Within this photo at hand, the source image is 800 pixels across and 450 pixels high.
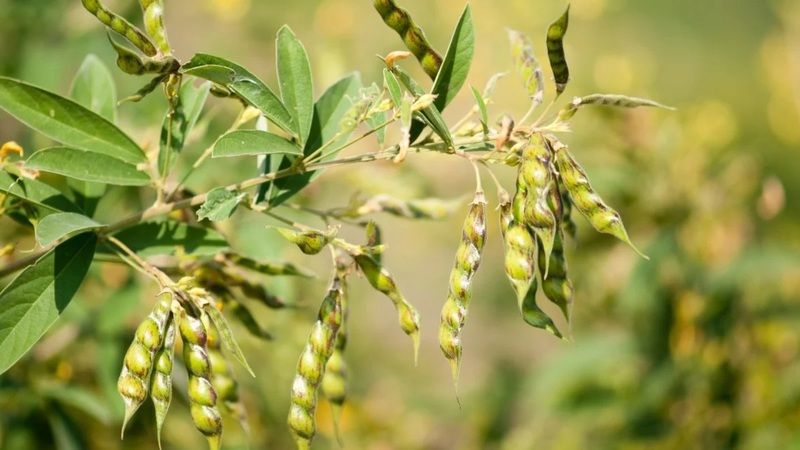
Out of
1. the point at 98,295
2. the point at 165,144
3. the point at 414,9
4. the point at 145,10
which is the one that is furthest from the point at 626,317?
the point at 414,9

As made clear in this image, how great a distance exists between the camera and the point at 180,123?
3.69 feet

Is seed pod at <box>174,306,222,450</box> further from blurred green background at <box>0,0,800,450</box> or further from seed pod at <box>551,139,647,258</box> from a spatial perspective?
blurred green background at <box>0,0,800,450</box>

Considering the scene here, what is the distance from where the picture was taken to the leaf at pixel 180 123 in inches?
43.6

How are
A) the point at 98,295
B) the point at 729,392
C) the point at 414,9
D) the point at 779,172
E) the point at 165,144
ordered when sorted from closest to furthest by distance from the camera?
1. the point at 165,144
2. the point at 98,295
3. the point at 729,392
4. the point at 779,172
5. the point at 414,9

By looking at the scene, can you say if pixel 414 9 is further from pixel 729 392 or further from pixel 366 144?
pixel 729 392

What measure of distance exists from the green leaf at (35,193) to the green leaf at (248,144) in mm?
230

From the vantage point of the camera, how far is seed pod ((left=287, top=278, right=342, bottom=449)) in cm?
98

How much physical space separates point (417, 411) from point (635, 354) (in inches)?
25.3

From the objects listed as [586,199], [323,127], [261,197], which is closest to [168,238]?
[261,197]

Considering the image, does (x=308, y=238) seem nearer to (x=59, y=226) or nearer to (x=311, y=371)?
(x=311, y=371)

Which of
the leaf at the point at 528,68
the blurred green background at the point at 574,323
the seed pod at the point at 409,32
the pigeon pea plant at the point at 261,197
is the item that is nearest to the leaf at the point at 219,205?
the pigeon pea plant at the point at 261,197

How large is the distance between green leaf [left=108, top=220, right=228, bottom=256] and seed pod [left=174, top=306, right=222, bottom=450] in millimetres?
208

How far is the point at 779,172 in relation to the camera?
3918 millimetres

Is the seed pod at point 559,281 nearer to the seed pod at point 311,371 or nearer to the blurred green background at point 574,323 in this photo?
the seed pod at point 311,371
